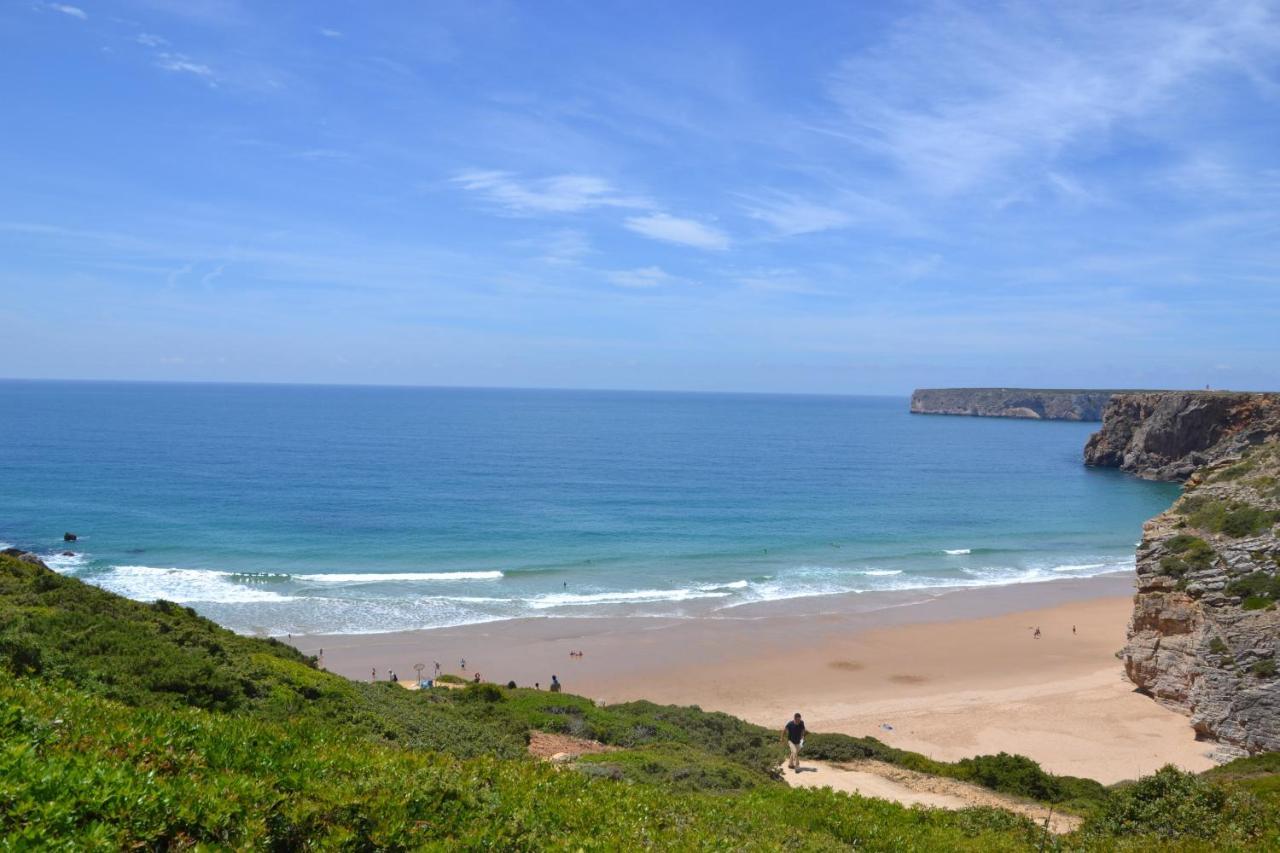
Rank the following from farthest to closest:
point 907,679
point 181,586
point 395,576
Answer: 1. point 395,576
2. point 181,586
3. point 907,679

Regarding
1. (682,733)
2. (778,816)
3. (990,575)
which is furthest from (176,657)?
(990,575)

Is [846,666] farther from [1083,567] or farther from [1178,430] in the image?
[1178,430]

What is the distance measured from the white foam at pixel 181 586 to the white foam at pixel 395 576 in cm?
297

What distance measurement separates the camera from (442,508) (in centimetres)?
5931

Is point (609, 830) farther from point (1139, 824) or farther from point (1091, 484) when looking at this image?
point (1091, 484)

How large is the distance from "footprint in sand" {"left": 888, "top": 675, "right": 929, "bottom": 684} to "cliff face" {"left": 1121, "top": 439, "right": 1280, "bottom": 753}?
7392 mm

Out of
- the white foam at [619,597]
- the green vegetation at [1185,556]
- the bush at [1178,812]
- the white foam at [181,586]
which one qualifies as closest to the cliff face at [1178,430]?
the green vegetation at [1185,556]

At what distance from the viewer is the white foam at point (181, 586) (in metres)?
36.3

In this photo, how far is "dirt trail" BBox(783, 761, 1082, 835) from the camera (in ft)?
46.9

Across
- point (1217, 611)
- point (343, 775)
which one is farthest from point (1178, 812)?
point (1217, 611)

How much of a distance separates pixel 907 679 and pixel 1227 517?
42.1 feet

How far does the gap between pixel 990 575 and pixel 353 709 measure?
143 ft

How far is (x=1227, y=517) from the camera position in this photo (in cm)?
2812

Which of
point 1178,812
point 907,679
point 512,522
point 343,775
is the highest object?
point 343,775
